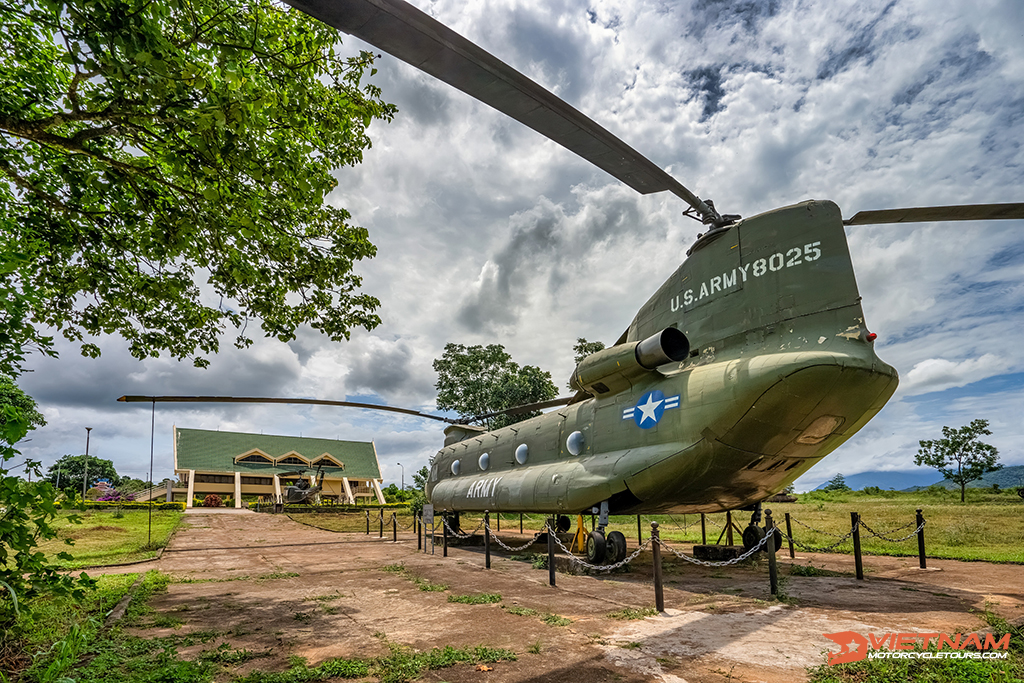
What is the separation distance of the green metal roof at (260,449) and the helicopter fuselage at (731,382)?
38667mm

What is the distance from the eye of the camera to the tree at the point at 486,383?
38.6 m

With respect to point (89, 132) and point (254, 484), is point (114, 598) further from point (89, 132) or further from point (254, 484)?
point (254, 484)

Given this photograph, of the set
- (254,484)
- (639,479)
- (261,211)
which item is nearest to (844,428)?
(639,479)

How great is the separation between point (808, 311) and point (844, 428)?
2.09 meters

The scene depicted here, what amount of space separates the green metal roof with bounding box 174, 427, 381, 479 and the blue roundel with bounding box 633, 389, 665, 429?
40032 millimetres

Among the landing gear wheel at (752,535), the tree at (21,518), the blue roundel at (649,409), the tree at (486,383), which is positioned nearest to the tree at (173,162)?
the tree at (21,518)

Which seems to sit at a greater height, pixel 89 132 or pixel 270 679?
pixel 89 132

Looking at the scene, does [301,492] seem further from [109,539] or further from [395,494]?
[109,539]

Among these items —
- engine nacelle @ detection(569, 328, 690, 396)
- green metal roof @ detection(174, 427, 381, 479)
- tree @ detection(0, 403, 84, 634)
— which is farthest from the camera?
green metal roof @ detection(174, 427, 381, 479)

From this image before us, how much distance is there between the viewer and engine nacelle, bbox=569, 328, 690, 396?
1037cm

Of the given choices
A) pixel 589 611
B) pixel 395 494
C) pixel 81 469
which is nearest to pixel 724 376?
pixel 589 611

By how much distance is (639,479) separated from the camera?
9.91m

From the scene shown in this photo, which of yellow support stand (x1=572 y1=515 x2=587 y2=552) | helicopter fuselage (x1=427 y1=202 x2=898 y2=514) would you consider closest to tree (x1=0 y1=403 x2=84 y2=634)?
helicopter fuselage (x1=427 y1=202 x2=898 y2=514)

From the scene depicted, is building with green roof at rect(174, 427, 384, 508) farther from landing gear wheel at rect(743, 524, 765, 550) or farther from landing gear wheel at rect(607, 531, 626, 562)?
landing gear wheel at rect(743, 524, 765, 550)
